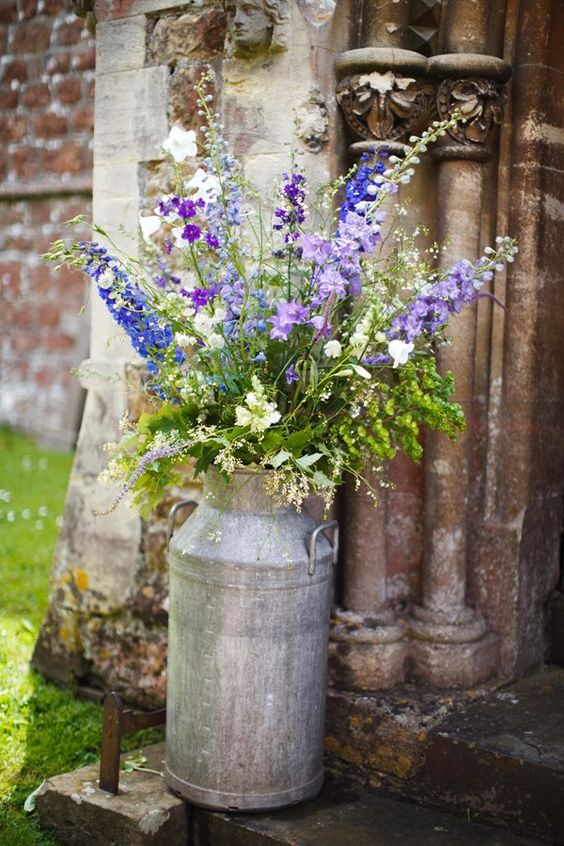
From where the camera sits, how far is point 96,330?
11.3 ft

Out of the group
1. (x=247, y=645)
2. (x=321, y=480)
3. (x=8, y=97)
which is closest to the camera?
(x=321, y=480)

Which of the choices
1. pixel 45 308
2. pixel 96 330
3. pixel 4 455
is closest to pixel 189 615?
pixel 96 330

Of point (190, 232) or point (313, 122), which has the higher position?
point (313, 122)

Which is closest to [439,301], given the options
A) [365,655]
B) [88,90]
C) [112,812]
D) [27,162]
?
[365,655]

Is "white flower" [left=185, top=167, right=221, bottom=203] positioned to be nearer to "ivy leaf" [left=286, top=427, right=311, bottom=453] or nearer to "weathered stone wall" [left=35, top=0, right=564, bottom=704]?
"weathered stone wall" [left=35, top=0, right=564, bottom=704]

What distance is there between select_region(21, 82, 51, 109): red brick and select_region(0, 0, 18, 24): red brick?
2.05 ft

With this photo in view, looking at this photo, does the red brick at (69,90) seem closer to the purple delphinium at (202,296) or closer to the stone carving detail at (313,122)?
the stone carving detail at (313,122)

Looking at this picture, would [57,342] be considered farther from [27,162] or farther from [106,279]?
[106,279]

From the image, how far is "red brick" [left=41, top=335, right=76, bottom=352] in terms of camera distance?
916cm

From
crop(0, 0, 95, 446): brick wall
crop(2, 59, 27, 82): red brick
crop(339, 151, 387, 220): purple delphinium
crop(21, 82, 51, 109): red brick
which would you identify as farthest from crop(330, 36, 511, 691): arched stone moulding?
crop(2, 59, 27, 82): red brick

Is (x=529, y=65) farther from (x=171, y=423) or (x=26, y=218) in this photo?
(x=26, y=218)

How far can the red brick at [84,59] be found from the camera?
27.4 ft

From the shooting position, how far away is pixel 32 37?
873 centimetres

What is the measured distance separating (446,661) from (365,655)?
0.81 feet
